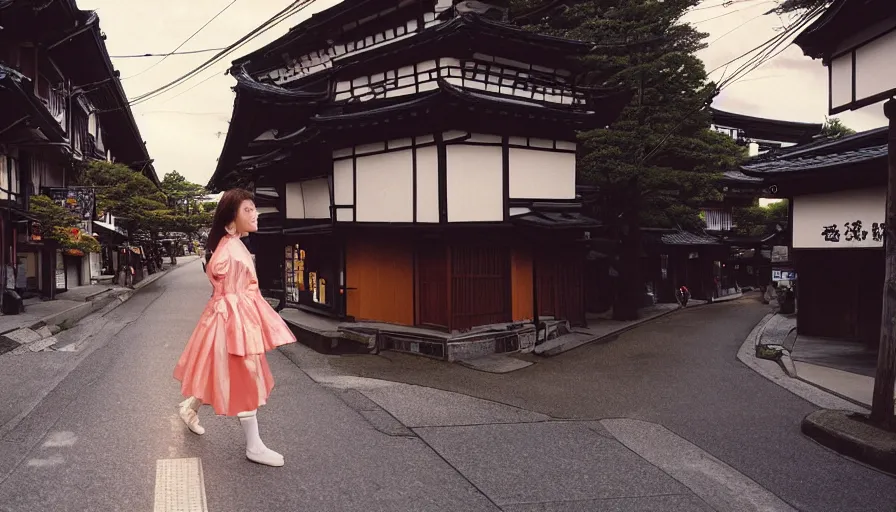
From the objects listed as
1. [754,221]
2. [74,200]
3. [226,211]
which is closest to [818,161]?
[226,211]

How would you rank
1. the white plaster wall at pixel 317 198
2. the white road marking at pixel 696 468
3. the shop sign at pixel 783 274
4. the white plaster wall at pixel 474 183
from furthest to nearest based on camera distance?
the shop sign at pixel 783 274 → the white plaster wall at pixel 317 198 → the white plaster wall at pixel 474 183 → the white road marking at pixel 696 468

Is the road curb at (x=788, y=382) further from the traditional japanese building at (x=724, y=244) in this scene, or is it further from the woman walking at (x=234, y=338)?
the traditional japanese building at (x=724, y=244)

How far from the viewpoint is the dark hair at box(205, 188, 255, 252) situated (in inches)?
204

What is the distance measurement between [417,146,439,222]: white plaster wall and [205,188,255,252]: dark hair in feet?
26.3

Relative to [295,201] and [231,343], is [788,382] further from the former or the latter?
[295,201]

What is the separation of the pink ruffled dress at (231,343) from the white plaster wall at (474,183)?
8.18 metres

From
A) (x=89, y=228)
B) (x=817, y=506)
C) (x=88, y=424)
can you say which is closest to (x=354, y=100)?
(x=88, y=424)

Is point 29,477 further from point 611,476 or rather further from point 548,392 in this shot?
point 548,392

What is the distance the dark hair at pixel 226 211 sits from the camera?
5.18m

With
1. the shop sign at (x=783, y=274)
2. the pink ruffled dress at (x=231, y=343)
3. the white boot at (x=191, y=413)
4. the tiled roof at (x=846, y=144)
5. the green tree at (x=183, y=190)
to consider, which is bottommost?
the white boot at (x=191, y=413)

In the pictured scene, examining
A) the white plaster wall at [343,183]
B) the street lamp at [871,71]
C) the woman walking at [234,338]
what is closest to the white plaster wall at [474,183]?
the white plaster wall at [343,183]

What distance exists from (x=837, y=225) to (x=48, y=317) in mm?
19269

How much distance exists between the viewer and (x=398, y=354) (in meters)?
13.0

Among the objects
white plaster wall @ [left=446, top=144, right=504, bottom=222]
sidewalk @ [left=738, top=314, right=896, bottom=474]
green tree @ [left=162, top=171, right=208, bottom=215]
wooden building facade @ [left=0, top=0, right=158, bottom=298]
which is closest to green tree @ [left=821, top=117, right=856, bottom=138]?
sidewalk @ [left=738, top=314, right=896, bottom=474]
